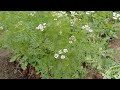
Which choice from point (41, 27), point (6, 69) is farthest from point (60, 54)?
point (6, 69)

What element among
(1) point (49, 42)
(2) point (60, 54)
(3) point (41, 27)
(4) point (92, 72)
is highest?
(3) point (41, 27)

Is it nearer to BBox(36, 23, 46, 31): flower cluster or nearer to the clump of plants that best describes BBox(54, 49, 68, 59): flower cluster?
the clump of plants

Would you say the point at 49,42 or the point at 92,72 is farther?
the point at 92,72

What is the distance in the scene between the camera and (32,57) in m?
2.94

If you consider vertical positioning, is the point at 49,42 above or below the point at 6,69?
above

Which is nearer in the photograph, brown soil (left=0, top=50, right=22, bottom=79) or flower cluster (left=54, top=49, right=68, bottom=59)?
flower cluster (left=54, top=49, right=68, bottom=59)

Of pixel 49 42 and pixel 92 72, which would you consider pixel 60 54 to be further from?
pixel 92 72

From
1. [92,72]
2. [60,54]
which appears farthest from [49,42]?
[92,72]

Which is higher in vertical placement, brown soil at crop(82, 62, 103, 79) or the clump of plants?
the clump of plants

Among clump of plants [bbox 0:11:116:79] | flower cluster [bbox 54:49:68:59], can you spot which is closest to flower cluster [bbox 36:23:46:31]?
clump of plants [bbox 0:11:116:79]

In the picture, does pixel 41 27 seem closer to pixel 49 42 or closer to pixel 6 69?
pixel 49 42

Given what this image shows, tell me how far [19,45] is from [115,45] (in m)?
1.46
